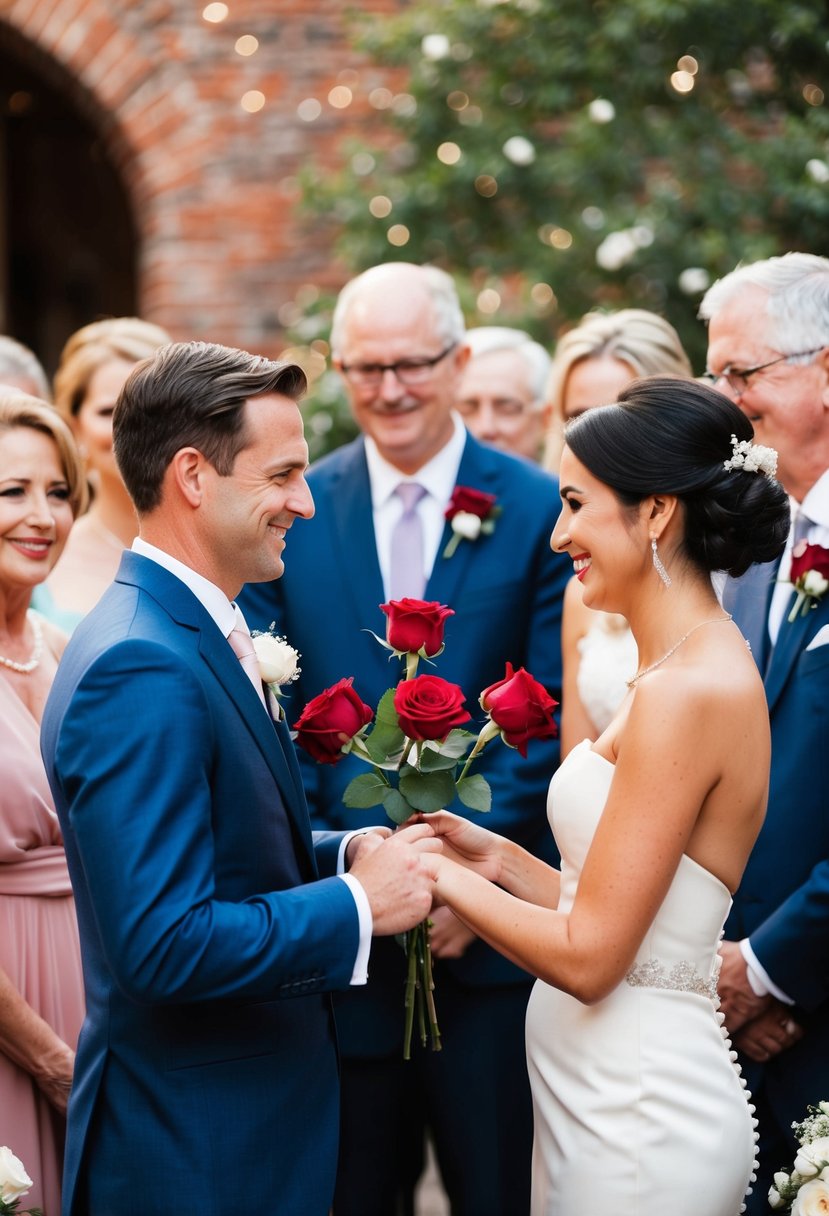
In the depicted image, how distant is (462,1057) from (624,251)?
458cm

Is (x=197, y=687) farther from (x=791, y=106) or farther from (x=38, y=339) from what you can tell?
(x=38, y=339)

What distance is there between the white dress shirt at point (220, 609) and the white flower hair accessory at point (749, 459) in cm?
98

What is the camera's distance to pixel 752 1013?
11.0ft

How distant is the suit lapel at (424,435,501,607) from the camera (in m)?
3.97

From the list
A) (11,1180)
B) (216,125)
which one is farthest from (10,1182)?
(216,125)

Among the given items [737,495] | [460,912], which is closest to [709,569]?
[737,495]

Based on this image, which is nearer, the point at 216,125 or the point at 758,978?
the point at 758,978

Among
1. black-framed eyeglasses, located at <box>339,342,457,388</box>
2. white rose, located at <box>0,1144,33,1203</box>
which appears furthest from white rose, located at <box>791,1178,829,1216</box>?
black-framed eyeglasses, located at <box>339,342,457,388</box>

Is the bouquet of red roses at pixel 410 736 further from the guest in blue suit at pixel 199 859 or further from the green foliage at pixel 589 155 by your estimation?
the green foliage at pixel 589 155

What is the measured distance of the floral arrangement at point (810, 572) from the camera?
Result: 338cm

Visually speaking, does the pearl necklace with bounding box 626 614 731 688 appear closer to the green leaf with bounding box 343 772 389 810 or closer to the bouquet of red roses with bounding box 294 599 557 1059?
the bouquet of red roses with bounding box 294 599 557 1059

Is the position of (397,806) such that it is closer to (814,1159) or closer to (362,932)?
(362,932)

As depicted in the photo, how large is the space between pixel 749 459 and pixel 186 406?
1.06m

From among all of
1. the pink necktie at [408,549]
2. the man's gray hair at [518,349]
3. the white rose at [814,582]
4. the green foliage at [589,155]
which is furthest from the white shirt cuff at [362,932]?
the green foliage at [589,155]
